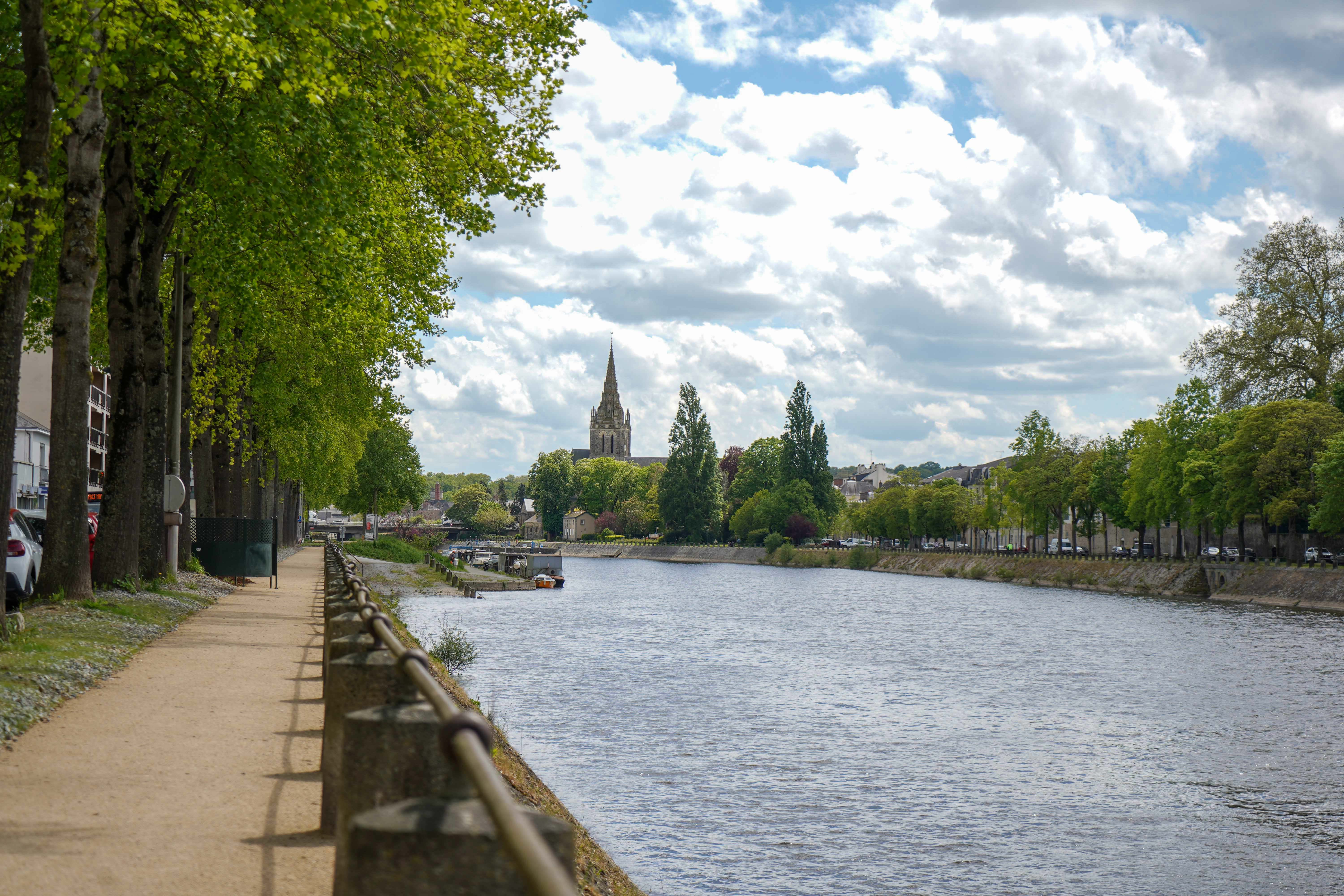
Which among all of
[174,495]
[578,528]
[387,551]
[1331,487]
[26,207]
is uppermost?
[26,207]

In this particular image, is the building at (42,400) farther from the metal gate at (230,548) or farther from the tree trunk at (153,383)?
the tree trunk at (153,383)

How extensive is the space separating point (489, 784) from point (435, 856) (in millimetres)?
195

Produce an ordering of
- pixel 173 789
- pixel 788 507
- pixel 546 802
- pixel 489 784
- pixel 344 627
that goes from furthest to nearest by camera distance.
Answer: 1. pixel 788 507
2. pixel 546 802
3. pixel 173 789
4. pixel 344 627
5. pixel 489 784

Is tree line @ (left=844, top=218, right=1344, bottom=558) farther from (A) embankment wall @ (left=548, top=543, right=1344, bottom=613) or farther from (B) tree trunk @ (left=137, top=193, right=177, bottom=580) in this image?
(B) tree trunk @ (left=137, top=193, right=177, bottom=580)

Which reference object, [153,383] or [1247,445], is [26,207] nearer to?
[153,383]

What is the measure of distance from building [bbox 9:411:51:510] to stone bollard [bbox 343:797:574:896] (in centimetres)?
5614

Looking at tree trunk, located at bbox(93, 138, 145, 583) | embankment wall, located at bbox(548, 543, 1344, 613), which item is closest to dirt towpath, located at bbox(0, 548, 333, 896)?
tree trunk, located at bbox(93, 138, 145, 583)

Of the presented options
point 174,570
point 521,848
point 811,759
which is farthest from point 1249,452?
point 521,848

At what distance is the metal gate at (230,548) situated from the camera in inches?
1223

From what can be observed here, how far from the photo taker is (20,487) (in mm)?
61000

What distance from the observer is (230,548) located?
102ft

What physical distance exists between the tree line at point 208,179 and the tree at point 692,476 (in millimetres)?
115384

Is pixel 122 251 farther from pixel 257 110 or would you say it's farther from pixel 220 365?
pixel 220 365

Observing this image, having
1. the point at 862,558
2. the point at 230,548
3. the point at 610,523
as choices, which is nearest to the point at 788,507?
the point at 862,558
